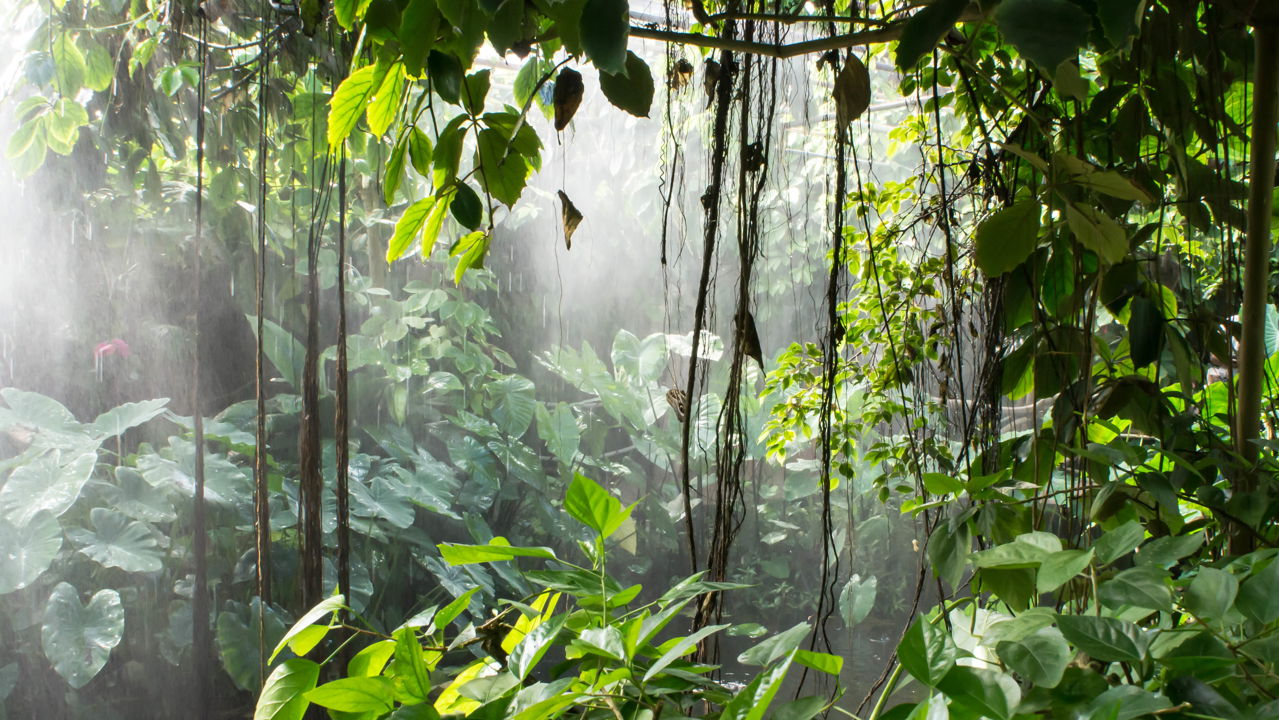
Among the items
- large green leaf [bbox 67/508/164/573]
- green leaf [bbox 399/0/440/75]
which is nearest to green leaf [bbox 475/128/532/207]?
green leaf [bbox 399/0/440/75]

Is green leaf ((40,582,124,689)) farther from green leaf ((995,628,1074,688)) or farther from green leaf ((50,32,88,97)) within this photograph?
green leaf ((995,628,1074,688))

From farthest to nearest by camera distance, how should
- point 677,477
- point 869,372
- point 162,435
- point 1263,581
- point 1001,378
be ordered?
point 677,477 → point 162,435 → point 869,372 → point 1001,378 → point 1263,581

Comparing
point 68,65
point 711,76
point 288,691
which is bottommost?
point 288,691

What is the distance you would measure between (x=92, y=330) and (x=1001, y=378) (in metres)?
2.63

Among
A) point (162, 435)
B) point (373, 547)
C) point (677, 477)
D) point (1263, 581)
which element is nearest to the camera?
point (1263, 581)

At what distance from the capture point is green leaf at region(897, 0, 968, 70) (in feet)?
1.19

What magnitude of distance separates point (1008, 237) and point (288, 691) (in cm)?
44

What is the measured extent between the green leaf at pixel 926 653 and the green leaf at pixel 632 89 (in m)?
0.32

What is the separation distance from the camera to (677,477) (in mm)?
3730

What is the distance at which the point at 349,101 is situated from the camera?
568mm

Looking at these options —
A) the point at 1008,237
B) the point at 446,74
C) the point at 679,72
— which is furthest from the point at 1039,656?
the point at 679,72

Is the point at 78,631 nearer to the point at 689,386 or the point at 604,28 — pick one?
the point at 689,386

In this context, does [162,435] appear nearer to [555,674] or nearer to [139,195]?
[139,195]

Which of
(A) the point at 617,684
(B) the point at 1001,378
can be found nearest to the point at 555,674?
(A) the point at 617,684
